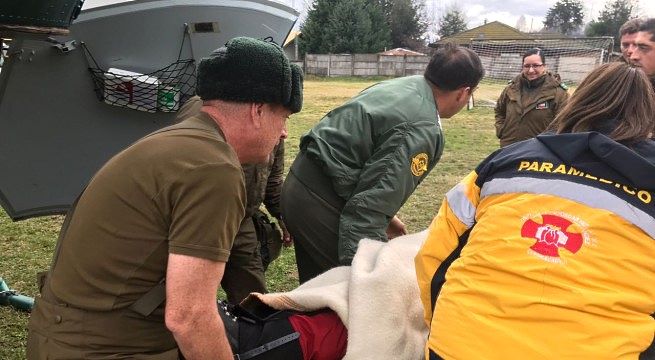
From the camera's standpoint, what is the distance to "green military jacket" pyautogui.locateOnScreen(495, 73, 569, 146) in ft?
20.3

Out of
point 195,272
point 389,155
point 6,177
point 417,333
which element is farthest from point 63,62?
point 417,333

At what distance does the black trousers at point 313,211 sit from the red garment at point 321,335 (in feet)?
2.50

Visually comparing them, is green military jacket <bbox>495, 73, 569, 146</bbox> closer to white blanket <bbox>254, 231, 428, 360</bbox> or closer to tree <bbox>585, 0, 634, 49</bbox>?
white blanket <bbox>254, 231, 428, 360</bbox>

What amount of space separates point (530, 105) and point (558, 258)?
5.17 metres

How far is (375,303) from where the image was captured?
188cm

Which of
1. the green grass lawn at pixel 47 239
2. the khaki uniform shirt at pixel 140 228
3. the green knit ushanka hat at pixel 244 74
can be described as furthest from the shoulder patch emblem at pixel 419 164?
the green grass lawn at pixel 47 239

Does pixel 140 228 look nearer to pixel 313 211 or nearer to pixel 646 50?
pixel 313 211

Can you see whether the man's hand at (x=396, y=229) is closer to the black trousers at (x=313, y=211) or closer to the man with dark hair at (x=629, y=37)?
the black trousers at (x=313, y=211)

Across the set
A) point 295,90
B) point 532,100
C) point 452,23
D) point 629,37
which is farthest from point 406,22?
point 295,90

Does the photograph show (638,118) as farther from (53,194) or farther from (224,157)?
(53,194)

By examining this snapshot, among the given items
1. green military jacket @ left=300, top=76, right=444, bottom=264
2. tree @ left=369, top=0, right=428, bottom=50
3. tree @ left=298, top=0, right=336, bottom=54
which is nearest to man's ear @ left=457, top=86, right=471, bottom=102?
green military jacket @ left=300, top=76, right=444, bottom=264

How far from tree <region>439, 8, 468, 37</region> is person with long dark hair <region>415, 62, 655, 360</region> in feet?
194

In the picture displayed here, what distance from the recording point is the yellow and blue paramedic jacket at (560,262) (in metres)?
1.41

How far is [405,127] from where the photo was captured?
7.99 ft
